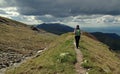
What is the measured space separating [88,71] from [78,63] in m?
4.09

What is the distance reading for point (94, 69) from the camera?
3459 centimetres

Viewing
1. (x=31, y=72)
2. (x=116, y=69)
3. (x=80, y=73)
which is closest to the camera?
(x=80, y=73)

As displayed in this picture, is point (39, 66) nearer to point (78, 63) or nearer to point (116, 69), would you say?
point (78, 63)

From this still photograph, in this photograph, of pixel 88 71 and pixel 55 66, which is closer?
pixel 88 71

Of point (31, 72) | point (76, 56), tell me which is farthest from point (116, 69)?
point (31, 72)

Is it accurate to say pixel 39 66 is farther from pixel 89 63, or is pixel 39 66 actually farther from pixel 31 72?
pixel 89 63

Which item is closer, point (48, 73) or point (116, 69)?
point (48, 73)

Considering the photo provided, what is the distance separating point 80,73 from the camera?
33.4 m

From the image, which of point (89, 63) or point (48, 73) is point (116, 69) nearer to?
point (89, 63)

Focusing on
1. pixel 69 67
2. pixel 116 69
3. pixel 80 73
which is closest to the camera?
pixel 80 73

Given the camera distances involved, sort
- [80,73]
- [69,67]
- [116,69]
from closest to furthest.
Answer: [80,73] < [69,67] < [116,69]

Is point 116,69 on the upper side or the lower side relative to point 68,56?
lower

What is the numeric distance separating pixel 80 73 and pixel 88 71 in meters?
1.11

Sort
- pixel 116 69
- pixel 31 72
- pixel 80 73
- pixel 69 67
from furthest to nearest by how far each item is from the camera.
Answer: pixel 116 69, pixel 31 72, pixel 69 67, pixel 80 73
